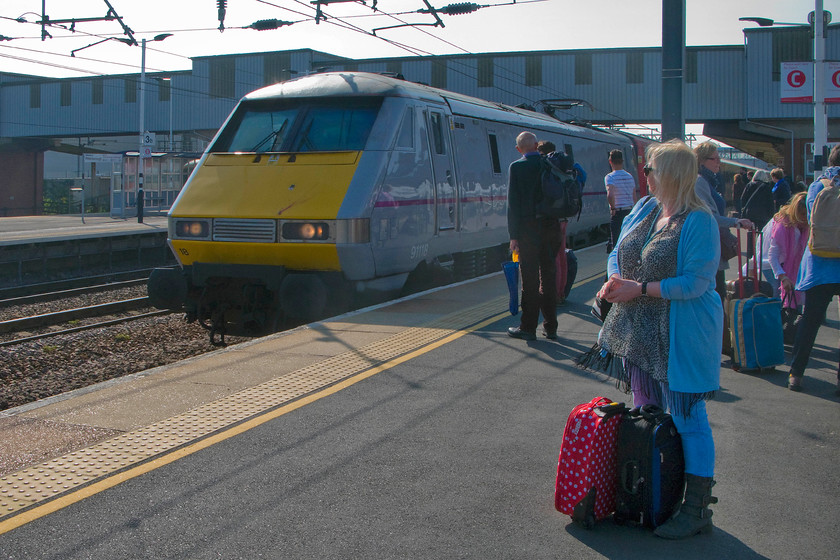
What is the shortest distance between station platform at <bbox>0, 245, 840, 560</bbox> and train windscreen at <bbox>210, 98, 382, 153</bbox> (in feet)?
10.7

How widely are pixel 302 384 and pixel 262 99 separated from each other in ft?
17.4

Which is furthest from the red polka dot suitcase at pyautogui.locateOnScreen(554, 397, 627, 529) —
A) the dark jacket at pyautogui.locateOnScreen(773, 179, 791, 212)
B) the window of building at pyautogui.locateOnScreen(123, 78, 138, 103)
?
the window of building at pyautogui.locateOnScreen(123, 78, 138, 103)

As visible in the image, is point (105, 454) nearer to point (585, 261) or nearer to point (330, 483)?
point (330, 483)

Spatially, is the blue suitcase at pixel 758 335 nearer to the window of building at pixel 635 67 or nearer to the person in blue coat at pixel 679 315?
the person in blue coat at pixel 679 315

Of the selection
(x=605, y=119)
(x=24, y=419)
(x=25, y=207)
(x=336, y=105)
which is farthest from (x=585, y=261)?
(x=25, y=207)

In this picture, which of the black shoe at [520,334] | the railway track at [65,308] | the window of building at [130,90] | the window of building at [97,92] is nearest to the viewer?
the black shoe at [520,334]

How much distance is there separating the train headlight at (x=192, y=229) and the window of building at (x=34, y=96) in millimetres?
46283

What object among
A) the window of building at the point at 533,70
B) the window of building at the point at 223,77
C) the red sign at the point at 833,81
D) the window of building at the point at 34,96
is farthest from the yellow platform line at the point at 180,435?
the window of building at the point at 34,96

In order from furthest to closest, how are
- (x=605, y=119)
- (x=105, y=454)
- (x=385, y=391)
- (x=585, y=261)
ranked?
1. (x=605, y=119)
2. (x=585, y=261)
3. (x=385, y=391)
4. (x=105, y=454)

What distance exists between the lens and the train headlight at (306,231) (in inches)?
361

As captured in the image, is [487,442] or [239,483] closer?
[239,483]

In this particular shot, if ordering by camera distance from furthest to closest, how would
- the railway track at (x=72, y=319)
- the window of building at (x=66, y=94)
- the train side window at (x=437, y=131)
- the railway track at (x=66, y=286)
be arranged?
the window of building at (x=66, y=94) → the railway track at (x=66, y=286) → the train side window at (x=437, y=131) → the railway track at (x=72, y=319)

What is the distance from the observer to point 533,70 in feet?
142

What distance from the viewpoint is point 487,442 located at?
16.5 ft
